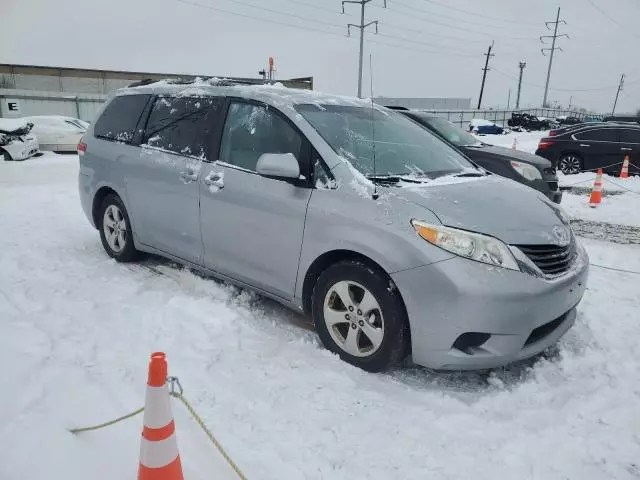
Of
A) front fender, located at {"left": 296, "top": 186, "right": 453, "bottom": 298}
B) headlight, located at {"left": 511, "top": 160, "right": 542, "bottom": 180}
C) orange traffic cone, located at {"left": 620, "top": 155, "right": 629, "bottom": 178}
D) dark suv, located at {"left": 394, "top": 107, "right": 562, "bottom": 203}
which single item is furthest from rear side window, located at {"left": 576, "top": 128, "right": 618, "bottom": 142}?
front fender, located at {"left": 296, "top": 186, "right": 453, "bottom": 298}

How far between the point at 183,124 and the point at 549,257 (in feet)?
10.4

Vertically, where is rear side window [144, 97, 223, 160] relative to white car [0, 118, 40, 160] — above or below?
above

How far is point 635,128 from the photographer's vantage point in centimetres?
1231

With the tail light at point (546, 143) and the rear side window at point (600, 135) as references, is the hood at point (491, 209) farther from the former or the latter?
the rear side window at point (600, 135)

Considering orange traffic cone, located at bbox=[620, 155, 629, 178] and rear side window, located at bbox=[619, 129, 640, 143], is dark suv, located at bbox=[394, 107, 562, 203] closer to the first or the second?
orange traffic cone, located at bbox=[620, 155, 629, 178]

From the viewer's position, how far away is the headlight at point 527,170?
737 cm

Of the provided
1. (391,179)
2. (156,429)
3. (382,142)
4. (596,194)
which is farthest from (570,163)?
(156,429)

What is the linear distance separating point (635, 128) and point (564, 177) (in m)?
2.18

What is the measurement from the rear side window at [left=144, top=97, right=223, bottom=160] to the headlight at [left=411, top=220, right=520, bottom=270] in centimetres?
210

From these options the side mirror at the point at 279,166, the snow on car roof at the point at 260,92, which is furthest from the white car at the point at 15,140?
the side mirror at the point at 279,166

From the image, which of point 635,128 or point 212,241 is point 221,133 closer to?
point 212,241

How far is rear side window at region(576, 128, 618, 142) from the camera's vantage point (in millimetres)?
12492

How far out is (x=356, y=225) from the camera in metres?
2.94

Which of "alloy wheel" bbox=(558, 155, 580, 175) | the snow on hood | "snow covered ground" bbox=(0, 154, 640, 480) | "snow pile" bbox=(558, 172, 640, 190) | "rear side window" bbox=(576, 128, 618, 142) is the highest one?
"rear side window" bbox=(576, 128, 618, 142)
